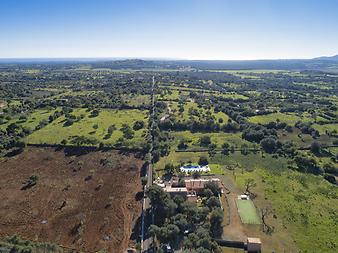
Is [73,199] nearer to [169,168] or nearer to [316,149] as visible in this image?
[169,168]

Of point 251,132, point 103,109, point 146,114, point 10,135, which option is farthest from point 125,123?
point 251,132

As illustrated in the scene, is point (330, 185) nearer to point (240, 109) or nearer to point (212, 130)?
point (212, 130)

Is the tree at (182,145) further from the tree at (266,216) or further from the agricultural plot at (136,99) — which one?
the agricultural plot at (136,99)

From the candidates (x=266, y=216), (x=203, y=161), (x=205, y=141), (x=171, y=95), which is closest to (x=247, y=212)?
(x=266, y=216)

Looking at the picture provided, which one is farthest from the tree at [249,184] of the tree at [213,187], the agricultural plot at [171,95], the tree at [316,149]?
the agricultural plot at [171,95]

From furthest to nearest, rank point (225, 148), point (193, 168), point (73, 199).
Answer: point (225, 148)
point (193, 168)
point (73, 199)

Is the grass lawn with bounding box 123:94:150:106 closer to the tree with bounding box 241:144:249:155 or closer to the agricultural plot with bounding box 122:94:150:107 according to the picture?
the agricultural plot with bounding box 122:94:150:107
